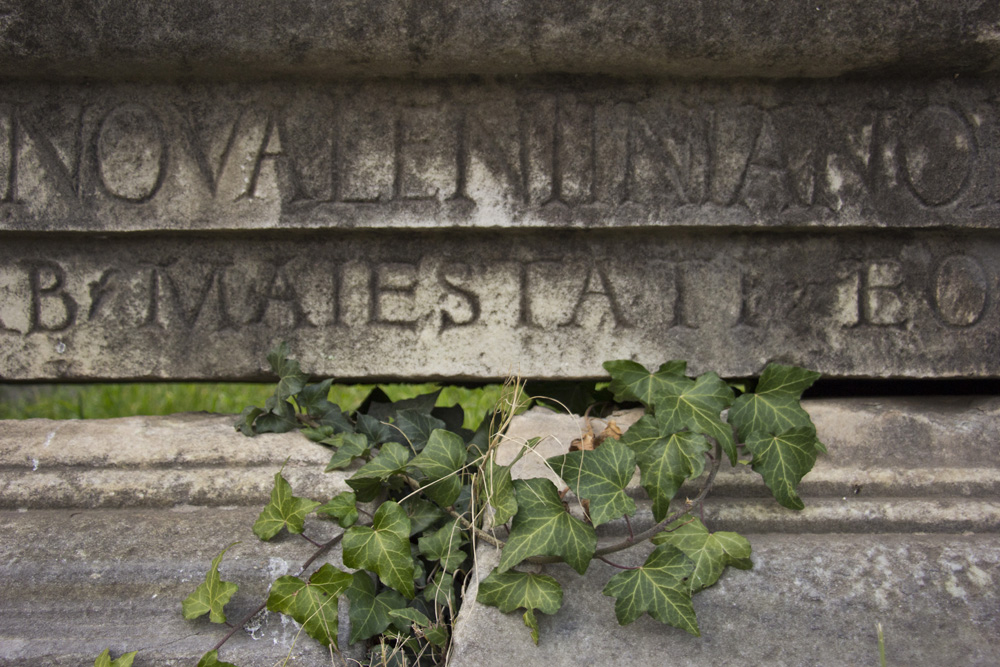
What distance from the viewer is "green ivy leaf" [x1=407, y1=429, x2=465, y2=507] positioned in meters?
1.25

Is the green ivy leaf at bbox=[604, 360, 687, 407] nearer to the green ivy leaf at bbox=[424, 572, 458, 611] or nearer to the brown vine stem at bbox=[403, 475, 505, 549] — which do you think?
the brown vine stem at bbox=[403, 475, 505, 549]

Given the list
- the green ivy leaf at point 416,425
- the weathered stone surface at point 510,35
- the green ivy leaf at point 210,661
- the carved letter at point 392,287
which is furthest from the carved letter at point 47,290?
the green ivy leaf at point 210,661

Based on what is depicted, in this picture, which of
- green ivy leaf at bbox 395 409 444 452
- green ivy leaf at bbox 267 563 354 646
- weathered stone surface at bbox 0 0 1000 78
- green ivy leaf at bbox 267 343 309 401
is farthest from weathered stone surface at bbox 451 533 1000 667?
weathered stone surface at bbox 0 0 1000 78

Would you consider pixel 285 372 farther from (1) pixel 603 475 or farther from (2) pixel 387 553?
(1) pixel 603 475

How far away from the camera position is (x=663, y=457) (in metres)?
1.22

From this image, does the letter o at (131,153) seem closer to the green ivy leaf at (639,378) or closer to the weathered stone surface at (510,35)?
the weathered stone surface at (510,35)

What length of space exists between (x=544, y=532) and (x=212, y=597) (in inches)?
22.1

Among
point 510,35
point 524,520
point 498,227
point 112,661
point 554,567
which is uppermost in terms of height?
point 510,35

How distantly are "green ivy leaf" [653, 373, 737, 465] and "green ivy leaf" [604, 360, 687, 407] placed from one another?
0.03 meters

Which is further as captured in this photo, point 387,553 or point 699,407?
point 699,407

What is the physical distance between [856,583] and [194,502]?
1.24 meters

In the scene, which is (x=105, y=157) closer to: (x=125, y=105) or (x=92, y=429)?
(x=125, y=105)

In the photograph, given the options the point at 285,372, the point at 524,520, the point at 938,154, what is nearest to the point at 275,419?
the point at 285,372

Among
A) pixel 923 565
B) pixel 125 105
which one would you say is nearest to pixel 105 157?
pixel 125 105
